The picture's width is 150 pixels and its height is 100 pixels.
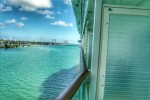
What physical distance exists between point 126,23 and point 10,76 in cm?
2568

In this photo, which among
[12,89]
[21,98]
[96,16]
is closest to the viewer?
[96,16]

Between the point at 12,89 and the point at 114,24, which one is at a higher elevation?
the point at 114,24

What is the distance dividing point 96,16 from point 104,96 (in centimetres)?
Answer: 87

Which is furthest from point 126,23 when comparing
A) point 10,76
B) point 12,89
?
point 10,76

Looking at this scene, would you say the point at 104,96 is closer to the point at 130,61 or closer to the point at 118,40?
the point at 130,61

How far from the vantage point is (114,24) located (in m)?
2.20

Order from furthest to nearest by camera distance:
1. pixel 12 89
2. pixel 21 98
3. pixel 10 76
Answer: pixel 10 76
pixel 12 89
pixel 21 98

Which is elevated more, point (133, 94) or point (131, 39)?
point (131, 39)

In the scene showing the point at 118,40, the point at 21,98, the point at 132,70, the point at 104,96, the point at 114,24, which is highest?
the point at 114,24

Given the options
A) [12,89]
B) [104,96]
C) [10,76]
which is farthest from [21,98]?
[104,96]

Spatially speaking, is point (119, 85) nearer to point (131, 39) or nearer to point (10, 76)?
point (131, 39)

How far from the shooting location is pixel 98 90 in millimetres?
2186

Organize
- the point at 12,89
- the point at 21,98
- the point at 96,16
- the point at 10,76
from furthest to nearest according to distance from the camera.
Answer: the point at 10,76 < the point at 12,89 < the point at 21,98 < the point at 96,16

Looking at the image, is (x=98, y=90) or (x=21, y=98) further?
(x=21, y=98)
